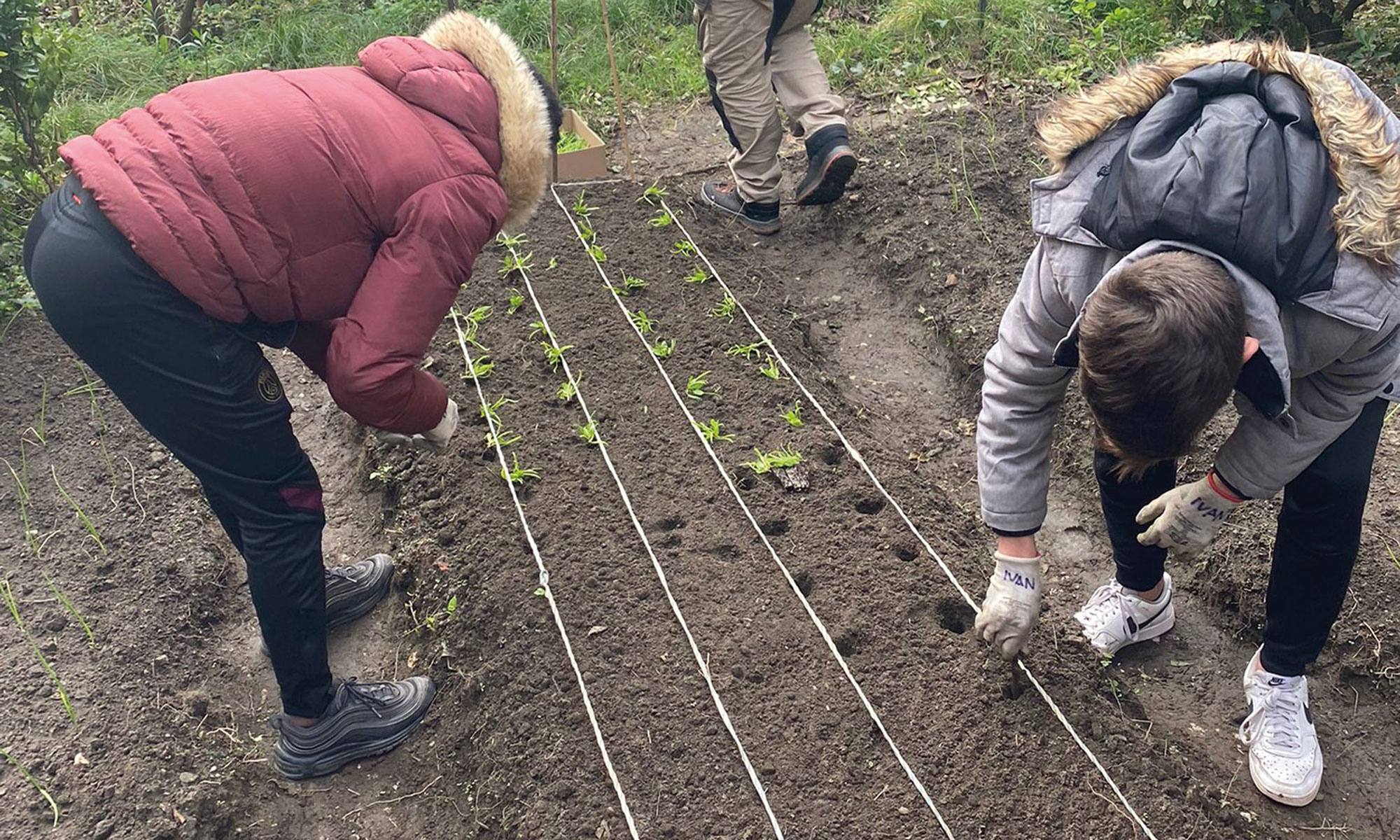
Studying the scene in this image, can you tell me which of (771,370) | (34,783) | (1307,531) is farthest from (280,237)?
(1307,531)

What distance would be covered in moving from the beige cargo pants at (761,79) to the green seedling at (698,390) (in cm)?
140

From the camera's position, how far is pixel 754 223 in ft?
15.4

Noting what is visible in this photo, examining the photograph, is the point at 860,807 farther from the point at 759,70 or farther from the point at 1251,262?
the point at 759,70

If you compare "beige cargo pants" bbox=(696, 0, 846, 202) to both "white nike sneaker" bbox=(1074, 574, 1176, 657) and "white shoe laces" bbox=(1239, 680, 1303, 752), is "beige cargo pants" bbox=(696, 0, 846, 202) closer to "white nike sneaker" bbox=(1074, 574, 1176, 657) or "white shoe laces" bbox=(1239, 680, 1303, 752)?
"white nike sneaker" bbox=(1074, 574, 1176, 657)

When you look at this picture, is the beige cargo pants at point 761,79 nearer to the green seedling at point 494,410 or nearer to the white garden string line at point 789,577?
the white garden string line at point 789,577

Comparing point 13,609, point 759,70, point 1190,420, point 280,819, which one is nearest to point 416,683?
point 280,819

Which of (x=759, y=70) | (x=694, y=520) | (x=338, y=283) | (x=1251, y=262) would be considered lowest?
(x=694, y=520)

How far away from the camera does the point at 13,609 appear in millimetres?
2820

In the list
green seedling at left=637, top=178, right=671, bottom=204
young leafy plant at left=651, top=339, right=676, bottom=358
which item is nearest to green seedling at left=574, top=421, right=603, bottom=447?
young leafy plant at left=651, top=339, right=676, bottom=358

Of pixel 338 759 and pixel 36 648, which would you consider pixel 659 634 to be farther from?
pixel 36 648

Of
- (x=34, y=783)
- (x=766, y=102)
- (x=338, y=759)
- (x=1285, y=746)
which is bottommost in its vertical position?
(x=338, y=759)

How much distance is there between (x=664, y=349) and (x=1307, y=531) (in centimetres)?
208

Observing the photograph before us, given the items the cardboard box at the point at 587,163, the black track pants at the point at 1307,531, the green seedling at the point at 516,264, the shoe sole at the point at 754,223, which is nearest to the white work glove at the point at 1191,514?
the black track pants at the point at 1307,531

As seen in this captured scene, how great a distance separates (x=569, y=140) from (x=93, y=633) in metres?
3.12
